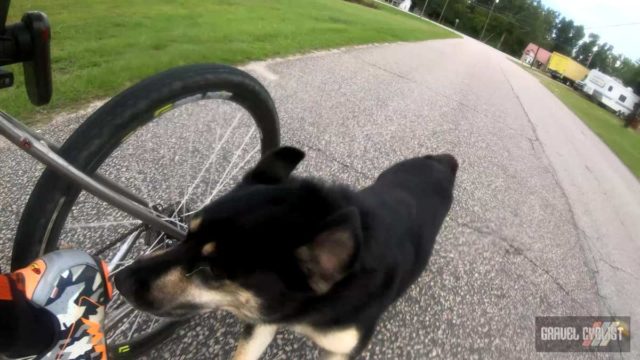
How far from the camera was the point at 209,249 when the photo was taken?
5.42 ft

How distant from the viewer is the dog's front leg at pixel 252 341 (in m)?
2.04

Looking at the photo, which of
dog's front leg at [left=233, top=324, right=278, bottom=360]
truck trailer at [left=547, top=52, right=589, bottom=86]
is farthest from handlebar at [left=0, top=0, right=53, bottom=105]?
truck trailer at [left=547, top=52, right=589, bottom=86]

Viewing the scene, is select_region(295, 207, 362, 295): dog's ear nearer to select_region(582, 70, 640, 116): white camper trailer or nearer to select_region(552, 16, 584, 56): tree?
select_region(582, 70, 640, 116): white camper trailer

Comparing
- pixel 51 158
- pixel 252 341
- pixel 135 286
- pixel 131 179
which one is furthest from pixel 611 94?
pixel 51 158

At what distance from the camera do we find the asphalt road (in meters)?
2.83

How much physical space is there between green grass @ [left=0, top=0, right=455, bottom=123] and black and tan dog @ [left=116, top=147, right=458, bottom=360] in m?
3.16

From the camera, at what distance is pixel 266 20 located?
11.6 meters

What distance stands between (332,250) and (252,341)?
91 cm

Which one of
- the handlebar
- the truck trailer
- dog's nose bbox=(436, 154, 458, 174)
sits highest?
the truck trailer

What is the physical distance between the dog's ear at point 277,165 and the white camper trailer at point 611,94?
46.1 metres

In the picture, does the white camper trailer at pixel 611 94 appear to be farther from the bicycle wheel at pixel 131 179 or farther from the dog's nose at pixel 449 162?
the bicycle wheel at pixel 131 179

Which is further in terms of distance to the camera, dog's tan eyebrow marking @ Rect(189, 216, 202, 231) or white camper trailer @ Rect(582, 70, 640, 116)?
white camper trailer @ Rect(582, 70, 640, 116)

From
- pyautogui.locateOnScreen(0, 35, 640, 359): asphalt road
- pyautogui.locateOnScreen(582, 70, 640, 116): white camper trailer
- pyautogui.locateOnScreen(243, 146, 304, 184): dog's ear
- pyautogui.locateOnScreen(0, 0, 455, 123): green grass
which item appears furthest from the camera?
pyautogui.locateOnScreen(582, 70, 640, 116): white camper trailer

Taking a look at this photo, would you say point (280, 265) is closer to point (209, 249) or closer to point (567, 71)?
point (209, 249)
